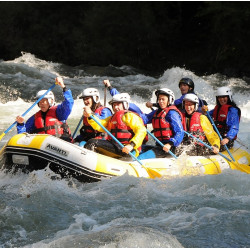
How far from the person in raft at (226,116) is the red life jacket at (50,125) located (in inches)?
81.5

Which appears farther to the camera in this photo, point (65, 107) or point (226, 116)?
point (226, 116)

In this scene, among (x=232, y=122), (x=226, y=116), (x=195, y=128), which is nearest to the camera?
(x=195, y=128)

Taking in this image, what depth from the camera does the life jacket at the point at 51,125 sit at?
21.7 ft

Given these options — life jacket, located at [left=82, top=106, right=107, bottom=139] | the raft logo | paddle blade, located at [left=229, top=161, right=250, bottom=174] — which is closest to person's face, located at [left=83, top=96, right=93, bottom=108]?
life jacket, located at [left=82, top=106, right=107, bottom=139]

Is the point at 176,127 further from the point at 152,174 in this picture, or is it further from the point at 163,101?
the point at 152,174

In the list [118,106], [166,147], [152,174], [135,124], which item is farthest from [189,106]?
[152,174]

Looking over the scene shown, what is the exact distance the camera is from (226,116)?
7242 millimetres

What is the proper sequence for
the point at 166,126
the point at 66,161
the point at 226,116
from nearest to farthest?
the point at 66,161, the point at 166,126, the point at 226,116

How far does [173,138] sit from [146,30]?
466 inches

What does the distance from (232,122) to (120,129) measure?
1813 millimetres

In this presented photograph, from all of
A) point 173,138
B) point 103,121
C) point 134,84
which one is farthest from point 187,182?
point 134,84

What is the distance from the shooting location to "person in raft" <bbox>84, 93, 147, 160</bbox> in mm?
6230

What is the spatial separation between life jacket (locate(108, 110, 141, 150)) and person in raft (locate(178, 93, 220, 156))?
2.99 ft

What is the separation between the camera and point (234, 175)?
6.60 m
